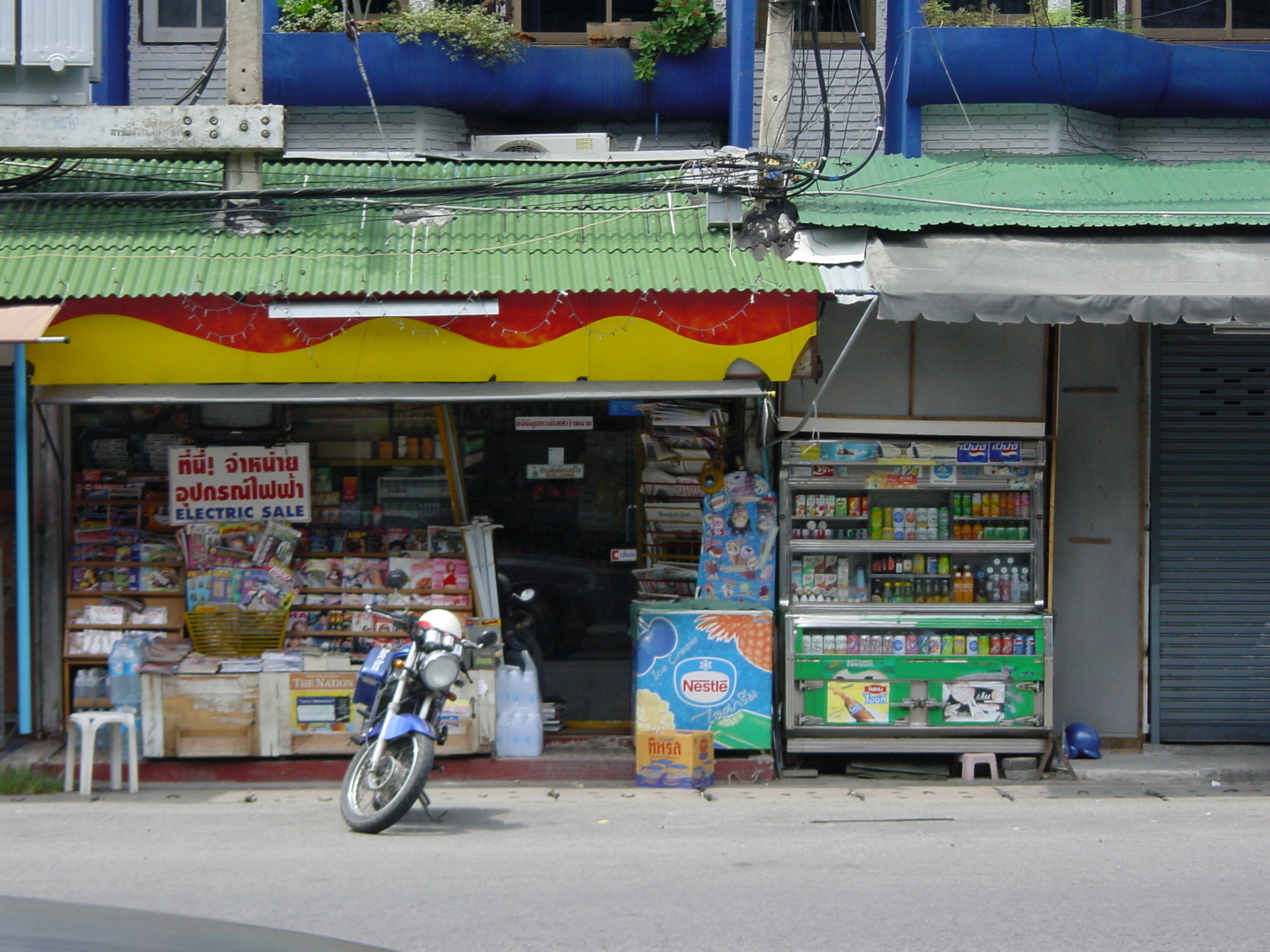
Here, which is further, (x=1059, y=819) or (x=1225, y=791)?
(x=1225, y=791)

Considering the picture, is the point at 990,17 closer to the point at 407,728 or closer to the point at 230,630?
the point at 407,728

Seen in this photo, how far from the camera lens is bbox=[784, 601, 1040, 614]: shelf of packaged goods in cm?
900

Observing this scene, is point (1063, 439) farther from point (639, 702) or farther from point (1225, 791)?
point (639, 702)

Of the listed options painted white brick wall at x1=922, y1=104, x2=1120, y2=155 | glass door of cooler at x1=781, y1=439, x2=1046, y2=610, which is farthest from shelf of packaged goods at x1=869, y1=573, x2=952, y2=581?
painted white brick wall at x1=922, y1=104, x2=1120, y2=155

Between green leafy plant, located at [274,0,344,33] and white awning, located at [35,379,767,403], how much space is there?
163 inches

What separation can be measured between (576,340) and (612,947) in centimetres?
446

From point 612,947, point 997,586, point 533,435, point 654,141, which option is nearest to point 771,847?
point 612,947

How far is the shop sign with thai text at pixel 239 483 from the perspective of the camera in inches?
357

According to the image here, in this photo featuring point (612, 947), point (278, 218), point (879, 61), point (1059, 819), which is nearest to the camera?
point (612, 947)

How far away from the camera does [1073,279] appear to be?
8.29 meters

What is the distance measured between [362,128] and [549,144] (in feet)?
5.76

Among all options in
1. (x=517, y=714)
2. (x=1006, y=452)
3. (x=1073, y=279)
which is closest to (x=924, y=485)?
(x=1006, y=452)

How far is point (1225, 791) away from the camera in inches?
345

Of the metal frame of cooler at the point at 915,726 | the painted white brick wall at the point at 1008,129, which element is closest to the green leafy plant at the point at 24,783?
the metal frame of cooler at the point at 915,726
